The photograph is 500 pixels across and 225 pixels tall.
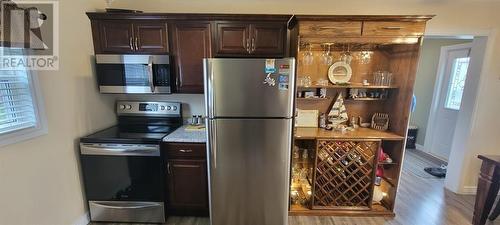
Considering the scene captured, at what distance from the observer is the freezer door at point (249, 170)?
1.88m

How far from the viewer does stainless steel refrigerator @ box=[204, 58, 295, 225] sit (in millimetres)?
1803

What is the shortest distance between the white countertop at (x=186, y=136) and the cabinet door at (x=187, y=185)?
0.72ft

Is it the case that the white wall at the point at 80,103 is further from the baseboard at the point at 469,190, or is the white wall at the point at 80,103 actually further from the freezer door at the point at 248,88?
the freezer door at the point at 248,88

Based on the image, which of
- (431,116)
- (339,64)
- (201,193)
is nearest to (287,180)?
(201,193)

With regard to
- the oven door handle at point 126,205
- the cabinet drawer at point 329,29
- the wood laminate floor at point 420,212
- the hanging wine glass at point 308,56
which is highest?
the cabinet drawer at point 329,29

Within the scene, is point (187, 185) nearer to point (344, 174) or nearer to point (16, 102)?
point (16, 102)

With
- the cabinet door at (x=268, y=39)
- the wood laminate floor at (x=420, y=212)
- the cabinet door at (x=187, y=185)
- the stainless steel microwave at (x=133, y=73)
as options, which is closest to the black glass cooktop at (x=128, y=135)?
the cabinet door at (x=187, y=185)

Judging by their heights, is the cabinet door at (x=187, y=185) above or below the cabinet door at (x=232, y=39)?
below

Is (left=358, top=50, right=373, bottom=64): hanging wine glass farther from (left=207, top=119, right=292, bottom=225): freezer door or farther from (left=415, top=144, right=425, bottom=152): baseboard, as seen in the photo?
(left=415, top=144, right=425, bottom=152): baseboard

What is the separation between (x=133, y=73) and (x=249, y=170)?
152 cm

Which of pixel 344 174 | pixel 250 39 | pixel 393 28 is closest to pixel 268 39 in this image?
pixel 250 39

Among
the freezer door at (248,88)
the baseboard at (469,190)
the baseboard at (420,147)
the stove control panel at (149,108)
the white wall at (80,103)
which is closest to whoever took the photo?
the white wall at (80,103)

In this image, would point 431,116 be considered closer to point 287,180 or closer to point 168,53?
point 287,180

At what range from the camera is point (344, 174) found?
93.0 inches
